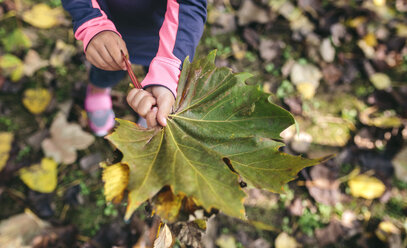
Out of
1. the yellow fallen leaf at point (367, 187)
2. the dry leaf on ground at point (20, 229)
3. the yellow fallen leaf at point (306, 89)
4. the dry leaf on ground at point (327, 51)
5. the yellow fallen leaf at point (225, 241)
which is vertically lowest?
the yellow fallen leaf at point (225, 241)

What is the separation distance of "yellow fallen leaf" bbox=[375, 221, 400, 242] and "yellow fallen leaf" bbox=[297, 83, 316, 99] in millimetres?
923

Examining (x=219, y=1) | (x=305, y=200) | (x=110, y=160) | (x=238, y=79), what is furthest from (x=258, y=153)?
(x=219, y=1)

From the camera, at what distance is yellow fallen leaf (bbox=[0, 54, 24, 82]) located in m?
1.54

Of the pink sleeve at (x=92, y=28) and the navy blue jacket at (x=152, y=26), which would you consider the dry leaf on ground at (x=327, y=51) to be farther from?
the pink sleeve at (x=92, y=28)

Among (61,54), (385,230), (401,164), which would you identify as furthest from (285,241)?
(61,54)

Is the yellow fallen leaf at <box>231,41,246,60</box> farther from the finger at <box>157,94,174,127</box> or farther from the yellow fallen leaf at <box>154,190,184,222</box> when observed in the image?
the yellow fallen leaf at <box>154,190,184,222</box>

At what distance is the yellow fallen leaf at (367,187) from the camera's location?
1.56 metres

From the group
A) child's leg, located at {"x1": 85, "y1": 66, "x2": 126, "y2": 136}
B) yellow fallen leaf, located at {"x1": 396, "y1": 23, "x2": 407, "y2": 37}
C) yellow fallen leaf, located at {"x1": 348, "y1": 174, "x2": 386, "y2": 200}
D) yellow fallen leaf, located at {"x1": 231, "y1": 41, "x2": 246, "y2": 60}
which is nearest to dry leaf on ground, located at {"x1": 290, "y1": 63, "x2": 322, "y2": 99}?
yellow fallen leaf, located at {"x1": 231, "y1": 41, "x2": 246, "y2": 60}

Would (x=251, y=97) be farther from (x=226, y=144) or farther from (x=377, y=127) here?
(x=377, y=127)

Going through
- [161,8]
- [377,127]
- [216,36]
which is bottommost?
[377,127]

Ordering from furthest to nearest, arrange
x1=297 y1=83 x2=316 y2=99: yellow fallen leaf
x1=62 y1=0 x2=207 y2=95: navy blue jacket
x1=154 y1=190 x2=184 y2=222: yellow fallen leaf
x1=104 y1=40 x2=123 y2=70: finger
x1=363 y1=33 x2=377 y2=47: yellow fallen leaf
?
x1=363 y1=33 x2=377 y2=47: yellow fallen leaf
x1=297 y1=83 x2=316 y2=99: yellow fallen leaf
x1=62 y1=0 x2=207 y2=95: navy blue jacket
x1=104 y1=40 x2=123 y2=70: finger
x1=154 y1=190 x2=184 y2=222: yellow fallen leaf

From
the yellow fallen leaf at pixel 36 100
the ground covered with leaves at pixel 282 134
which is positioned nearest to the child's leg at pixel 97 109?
the ground covered with leaves at pixel 282 134

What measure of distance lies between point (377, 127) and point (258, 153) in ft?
5.04

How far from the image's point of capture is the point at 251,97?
62 cm
